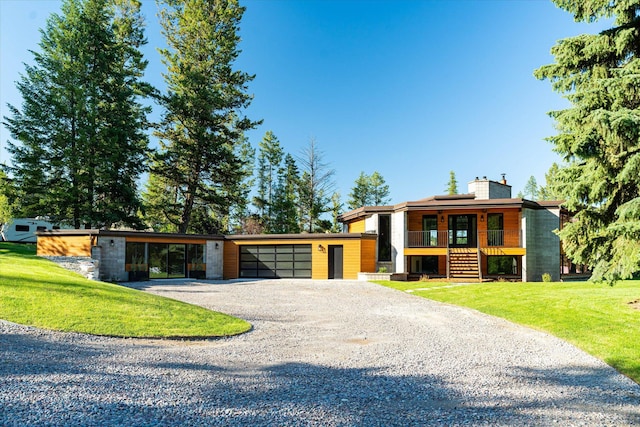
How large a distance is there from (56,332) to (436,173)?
50314mm

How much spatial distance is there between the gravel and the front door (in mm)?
14668

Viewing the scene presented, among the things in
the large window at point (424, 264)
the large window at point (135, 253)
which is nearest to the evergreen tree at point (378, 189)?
the large window at point (424, 264)

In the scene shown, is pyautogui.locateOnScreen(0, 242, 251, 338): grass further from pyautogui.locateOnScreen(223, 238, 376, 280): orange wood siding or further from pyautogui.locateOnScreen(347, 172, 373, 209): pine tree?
pyautogui.locateOnScreen(347, 172, 373, 209): pine tree

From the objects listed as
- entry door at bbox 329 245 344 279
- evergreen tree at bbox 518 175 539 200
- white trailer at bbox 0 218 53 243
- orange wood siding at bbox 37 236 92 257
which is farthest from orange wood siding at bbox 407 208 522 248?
evergreen tree at bbox 518 175 539 200

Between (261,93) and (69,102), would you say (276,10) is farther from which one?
(69,102)

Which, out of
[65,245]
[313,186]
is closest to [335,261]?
[65,245]

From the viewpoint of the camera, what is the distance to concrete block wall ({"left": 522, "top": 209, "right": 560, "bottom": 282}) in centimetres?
2027

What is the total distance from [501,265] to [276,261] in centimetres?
1366

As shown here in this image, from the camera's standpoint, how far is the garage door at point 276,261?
2369cm

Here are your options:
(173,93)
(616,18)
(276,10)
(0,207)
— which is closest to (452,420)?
(616,18)

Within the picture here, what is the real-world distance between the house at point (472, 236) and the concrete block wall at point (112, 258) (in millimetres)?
14023

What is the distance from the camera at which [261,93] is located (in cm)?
3716

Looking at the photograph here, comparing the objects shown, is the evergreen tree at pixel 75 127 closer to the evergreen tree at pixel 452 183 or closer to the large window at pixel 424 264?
the large window at pixel 424 264

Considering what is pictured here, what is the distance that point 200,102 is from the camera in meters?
28.9
